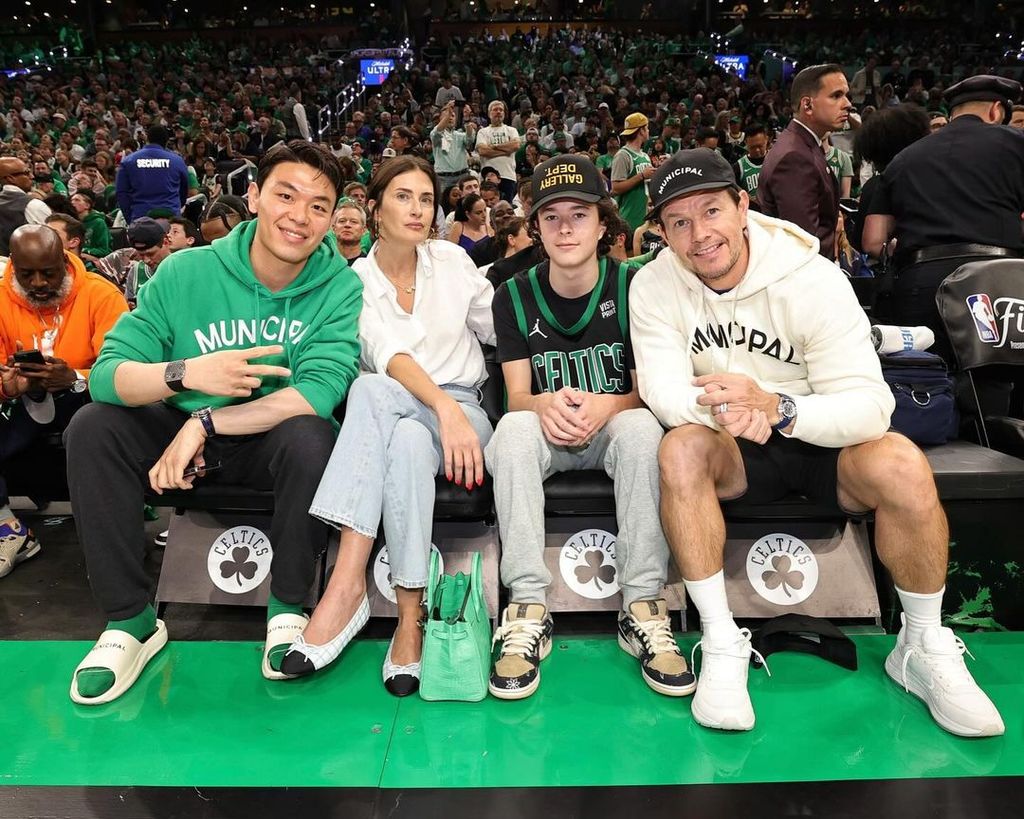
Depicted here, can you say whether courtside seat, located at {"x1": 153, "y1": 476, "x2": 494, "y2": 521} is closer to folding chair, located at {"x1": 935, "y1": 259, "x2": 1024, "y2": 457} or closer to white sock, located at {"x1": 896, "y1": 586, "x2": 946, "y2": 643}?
white sock, located at {"x1": 896, "y1": 586, "x2": 946, "y2": 643}

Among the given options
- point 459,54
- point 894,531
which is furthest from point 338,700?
point 459,54

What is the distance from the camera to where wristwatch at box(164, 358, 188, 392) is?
2.27 meters

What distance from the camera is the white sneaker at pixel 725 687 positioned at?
77.2 inches

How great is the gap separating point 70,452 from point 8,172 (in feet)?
14.1

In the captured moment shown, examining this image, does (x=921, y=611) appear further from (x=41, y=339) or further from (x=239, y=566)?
(x=41, y=339)

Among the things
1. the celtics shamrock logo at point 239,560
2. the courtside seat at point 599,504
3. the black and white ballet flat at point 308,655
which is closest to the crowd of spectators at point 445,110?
the courtside seat at point 599,504

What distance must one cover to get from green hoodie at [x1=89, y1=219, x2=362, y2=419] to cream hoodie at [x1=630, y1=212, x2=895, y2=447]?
36.7 inches

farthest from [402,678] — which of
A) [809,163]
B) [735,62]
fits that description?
[735,62]

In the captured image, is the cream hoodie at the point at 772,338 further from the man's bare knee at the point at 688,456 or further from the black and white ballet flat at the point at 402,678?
the black and white ballet flat at the point at 402,678

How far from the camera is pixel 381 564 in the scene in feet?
8.43

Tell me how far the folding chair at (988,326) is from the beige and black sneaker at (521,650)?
1.68 metres

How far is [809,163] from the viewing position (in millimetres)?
3541

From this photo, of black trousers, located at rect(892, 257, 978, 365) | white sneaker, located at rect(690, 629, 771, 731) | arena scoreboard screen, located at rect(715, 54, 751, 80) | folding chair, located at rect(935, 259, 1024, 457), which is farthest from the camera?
arena scoreboard screen, located at rect(715, 54, 751, 80)

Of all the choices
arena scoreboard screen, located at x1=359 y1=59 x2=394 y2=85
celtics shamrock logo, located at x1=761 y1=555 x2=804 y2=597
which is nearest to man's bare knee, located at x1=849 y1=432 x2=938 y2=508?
celtics shamrock logo, located at x1=761 y1=555 x2=804 y2=597
